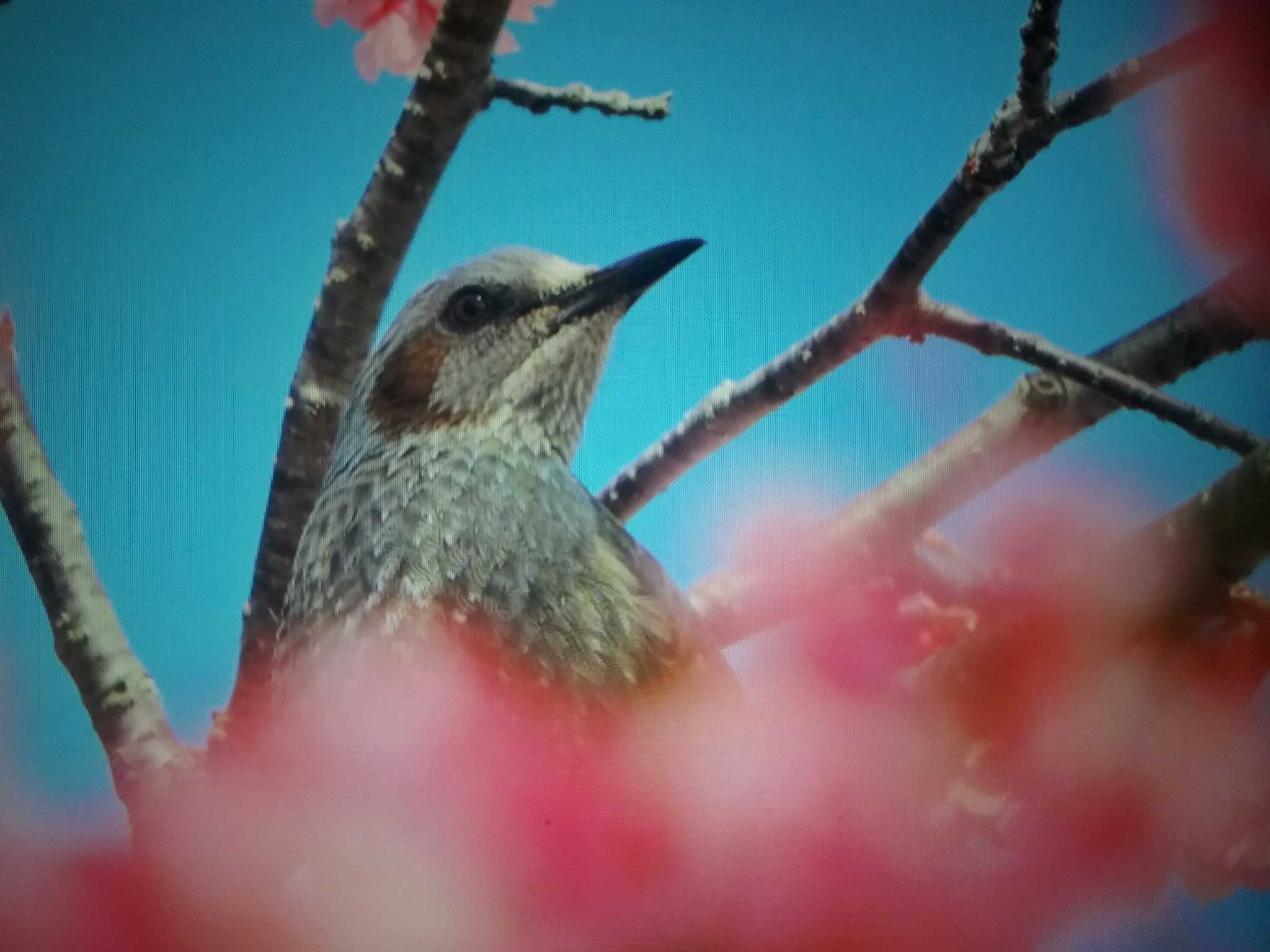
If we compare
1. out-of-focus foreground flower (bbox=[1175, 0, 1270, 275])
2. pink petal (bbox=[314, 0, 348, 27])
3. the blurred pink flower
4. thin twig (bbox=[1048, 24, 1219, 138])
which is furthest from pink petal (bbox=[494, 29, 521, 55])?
out-of-focus foreground flower (bbox=[1175, 0, 1270, 275])

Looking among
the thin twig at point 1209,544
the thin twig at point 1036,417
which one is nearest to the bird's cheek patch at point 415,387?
the thin twig at point 1036,417

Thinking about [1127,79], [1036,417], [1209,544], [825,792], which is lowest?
[825,792]

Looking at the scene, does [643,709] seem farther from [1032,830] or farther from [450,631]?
[1032,830]

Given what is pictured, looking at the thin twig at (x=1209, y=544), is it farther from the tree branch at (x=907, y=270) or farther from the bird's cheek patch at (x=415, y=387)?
the bird's cheek patch at (x=415, y=387)

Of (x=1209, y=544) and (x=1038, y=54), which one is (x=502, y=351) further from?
(x=1209, y=544)

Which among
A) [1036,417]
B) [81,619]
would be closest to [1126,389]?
[1036,417]

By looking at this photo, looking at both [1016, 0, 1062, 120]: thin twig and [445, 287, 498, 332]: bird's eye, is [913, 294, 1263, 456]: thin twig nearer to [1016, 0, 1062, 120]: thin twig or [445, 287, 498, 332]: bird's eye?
[1016, 0, 1062, 120]: thin twig

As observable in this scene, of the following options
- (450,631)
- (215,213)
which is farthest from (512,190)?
(450,631)
